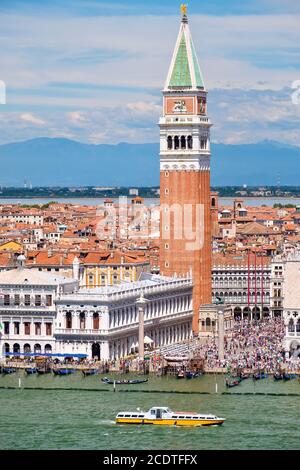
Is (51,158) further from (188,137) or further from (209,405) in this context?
(209,405)

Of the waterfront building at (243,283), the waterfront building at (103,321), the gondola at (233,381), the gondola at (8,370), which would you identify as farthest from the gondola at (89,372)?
the waterfront building at (243,283)

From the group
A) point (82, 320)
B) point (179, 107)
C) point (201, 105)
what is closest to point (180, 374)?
point (82, 320)

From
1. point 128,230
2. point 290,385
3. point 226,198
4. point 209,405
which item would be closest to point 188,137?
point 290,385

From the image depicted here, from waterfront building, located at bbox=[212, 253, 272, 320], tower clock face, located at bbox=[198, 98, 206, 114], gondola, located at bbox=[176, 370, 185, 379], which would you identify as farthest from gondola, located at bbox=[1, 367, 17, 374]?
waterfront building, located at bbox=[212, 253, 272, 320]

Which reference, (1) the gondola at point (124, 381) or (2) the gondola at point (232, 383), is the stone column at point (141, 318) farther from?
(2) the gondola at point (232, 383)

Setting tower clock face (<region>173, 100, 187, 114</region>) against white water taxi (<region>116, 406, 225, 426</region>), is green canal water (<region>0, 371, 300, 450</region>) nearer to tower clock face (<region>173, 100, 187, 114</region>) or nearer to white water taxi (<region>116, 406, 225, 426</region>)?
white water taxi (<region>116, 406, 225, 426</region>)
